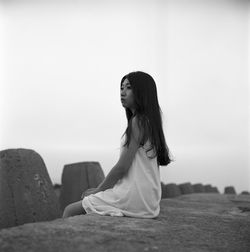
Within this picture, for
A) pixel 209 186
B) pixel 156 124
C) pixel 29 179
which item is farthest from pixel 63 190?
pixel 209 186

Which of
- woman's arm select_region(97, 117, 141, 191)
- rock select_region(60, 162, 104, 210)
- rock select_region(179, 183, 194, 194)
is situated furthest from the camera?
rock select_region(179, 183, 194, 194)

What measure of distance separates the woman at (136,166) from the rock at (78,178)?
83.8 inches

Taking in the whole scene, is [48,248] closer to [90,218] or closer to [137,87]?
[90,218]

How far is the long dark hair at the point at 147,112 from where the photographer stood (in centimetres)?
404

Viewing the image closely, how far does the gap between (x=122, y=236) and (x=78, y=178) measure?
3425 millimetres

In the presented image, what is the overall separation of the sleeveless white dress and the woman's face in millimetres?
398

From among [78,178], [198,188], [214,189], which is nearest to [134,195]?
[78,178]

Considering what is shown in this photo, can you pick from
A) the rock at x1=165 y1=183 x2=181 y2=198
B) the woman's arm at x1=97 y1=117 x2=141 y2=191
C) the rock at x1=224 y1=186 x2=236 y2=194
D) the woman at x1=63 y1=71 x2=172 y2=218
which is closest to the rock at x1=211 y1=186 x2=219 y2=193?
the rock at x1=224 y1=186 x2=236 y2=194

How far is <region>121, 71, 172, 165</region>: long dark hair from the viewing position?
404cm

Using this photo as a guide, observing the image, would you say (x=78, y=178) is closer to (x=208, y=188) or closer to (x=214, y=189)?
(x=208, y=188)

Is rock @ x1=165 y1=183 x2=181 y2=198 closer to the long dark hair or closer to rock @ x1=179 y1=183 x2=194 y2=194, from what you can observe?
rock @ x1=179 y1=183 x2=194 y2=194

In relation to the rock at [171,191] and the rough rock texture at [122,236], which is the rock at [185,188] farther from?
the rough rock texture at [122,236]

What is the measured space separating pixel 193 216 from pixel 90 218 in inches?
55.9

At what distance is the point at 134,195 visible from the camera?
3979mm
